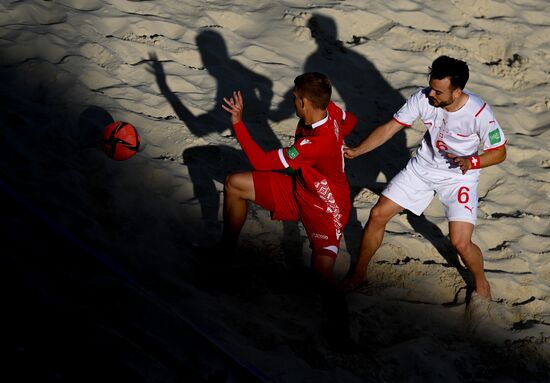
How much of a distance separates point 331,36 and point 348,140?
1566mm

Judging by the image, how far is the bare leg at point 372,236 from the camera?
16.4 feet

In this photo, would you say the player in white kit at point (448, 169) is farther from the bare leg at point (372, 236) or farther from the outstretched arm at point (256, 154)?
the outstretched arm at point (256, 154)

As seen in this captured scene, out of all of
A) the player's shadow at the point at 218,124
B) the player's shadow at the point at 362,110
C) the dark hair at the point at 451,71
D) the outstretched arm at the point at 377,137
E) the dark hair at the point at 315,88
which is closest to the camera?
the dark hair at the point at 315,88

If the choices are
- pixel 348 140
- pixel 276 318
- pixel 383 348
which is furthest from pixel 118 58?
pixel 383 348

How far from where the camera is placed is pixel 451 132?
16.1ft

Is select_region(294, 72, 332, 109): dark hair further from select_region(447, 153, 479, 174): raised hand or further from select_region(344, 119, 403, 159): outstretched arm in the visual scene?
select_region(447, 153, 479, 174): raised hand

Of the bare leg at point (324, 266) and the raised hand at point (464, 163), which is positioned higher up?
the raised hand at point (464, 163)

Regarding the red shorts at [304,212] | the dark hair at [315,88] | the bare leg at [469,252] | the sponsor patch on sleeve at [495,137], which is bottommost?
the bare leg at [469,252]

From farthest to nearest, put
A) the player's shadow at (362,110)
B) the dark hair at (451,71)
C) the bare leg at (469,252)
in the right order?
the player's shadow at (362,110)
the bare leg at (469,252)
the dark hair at (451,71)

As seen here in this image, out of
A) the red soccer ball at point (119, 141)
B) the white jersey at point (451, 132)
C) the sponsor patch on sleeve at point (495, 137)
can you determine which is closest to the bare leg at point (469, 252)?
the white jersey at point (451, 132)

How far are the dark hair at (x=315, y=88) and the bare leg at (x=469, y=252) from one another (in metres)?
1.32

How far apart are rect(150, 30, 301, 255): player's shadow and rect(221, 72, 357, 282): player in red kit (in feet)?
1.94

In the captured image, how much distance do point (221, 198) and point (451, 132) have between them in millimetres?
1767

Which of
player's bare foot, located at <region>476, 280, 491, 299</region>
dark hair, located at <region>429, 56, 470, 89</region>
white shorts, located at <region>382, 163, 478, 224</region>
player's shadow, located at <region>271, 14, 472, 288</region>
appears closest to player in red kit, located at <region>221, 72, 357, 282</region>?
white shorts, located at <region>382, 163, 478, 224</region>
